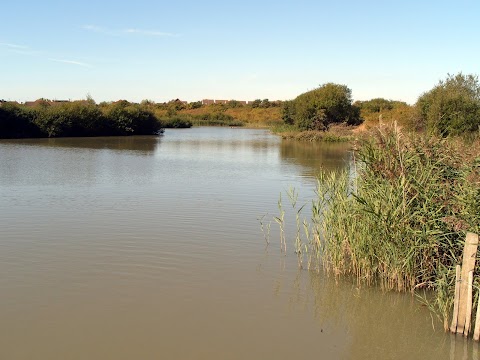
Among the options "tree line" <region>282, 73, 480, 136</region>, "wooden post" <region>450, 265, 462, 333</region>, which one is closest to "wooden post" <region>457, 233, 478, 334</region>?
"wooden post" <region>450, 265, 462, 333</region>

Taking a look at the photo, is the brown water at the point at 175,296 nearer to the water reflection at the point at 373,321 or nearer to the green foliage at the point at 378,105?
the water reflection at the point at 373,321

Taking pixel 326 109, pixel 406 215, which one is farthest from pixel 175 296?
pixel 326 109

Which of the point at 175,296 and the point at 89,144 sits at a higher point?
the point at 89,144

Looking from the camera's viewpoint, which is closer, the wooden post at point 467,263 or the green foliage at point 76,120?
the wooden post at point 467,263

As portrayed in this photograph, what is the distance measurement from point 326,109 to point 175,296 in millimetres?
50432

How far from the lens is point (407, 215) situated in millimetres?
6906

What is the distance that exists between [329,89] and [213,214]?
47.8m

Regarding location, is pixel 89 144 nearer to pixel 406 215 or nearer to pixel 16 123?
pixel 16 123

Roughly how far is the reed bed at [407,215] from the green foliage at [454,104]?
16684 mm

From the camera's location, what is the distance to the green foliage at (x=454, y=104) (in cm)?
2572

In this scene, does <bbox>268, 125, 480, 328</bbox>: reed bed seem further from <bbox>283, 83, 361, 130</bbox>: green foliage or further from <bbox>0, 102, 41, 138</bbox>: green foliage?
<bbox>283, 83, 361, 130</bbox>: green foliage

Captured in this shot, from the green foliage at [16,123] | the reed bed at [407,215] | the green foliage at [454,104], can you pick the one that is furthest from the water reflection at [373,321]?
the green foliage at [16,123]

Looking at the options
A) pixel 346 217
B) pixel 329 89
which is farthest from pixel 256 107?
pixel 346 217

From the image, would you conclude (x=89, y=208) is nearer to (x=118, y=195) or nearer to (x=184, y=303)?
(x=118, y=195)
